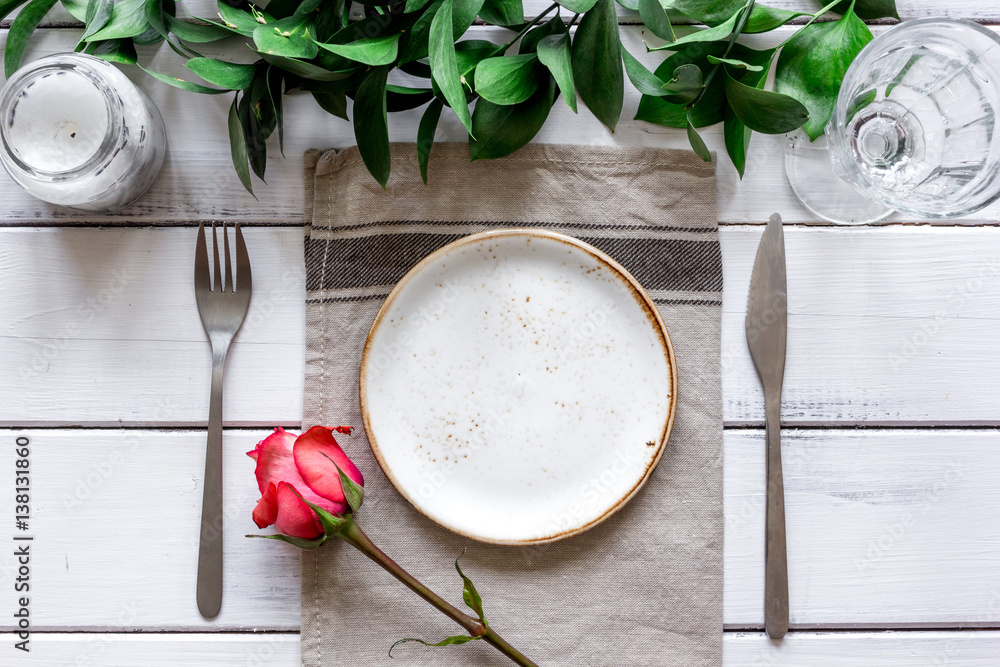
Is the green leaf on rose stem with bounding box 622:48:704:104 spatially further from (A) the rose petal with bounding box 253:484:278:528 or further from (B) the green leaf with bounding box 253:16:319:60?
(A) the rose petal with bounding box 253:484:278:528

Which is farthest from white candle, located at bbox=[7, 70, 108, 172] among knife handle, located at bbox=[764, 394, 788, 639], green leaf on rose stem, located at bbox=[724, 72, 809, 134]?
knife handle, located at bbox=[764, 394, 788, 639]

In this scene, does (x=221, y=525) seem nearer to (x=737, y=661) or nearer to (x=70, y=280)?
(x=70, y=280)

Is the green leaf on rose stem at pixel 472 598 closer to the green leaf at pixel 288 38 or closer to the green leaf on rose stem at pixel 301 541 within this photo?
the green leaf on rose stem at pixel 301 541

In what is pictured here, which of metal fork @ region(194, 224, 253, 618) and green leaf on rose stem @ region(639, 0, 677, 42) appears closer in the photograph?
green leaf on rose stem @ region(639, 0, 677, 42)

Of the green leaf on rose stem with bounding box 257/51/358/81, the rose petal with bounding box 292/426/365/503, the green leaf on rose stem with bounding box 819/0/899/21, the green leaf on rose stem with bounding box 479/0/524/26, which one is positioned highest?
the green leaf on rose stem with bounding box 819/0/899/21

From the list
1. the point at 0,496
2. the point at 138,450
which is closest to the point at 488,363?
the point at 138,450

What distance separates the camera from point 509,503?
1.91ft

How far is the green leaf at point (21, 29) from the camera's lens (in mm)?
575

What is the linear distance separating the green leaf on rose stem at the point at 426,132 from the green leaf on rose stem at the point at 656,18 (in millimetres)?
183

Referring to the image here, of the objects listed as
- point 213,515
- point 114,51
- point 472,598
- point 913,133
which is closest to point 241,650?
point 213,515

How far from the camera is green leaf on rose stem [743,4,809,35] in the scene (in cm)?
56

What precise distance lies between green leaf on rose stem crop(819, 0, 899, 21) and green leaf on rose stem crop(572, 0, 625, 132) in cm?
23

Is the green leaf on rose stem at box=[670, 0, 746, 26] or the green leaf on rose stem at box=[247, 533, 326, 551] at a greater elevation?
the green leaf on rose stem at box=[670, 0, 746, 26]

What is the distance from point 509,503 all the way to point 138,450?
35 centimetres
